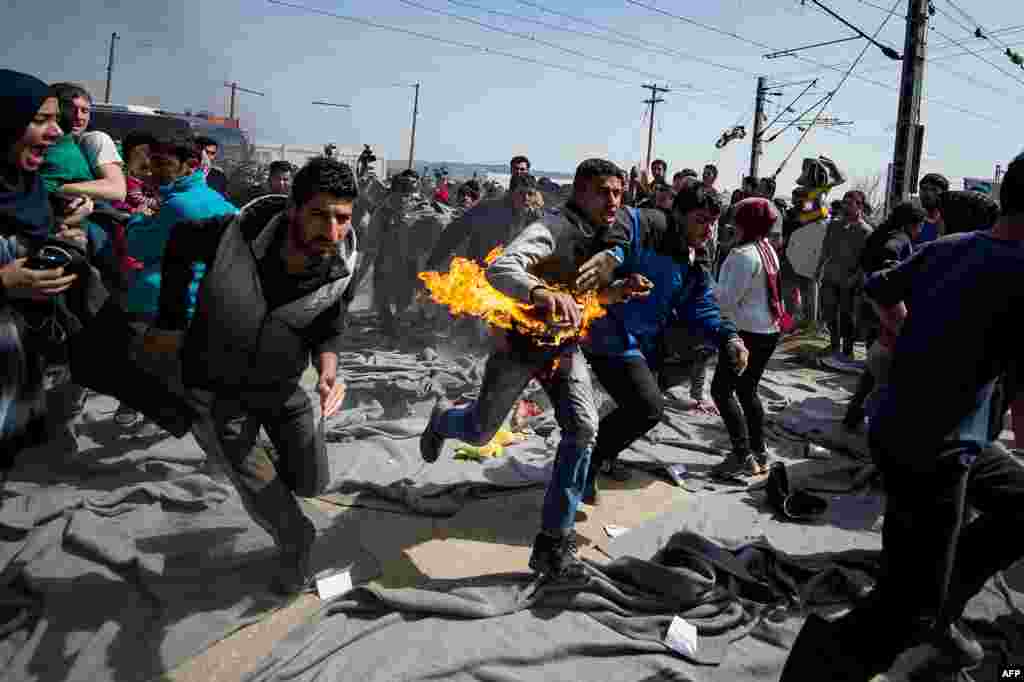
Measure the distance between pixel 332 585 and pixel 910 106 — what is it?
526 inches

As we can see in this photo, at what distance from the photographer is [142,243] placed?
404cm

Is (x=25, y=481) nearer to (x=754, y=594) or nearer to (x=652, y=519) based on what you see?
(x=652, y=519)

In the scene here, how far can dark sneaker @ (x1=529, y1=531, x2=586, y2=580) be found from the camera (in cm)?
345

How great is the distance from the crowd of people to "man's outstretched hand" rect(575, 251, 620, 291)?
0.01 meters

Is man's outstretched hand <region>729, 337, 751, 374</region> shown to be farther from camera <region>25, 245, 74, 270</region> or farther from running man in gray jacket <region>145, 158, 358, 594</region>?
camera <region>25, 245, 74, 270</region>

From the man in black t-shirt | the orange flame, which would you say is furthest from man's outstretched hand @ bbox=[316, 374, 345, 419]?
the man in black t-shirt

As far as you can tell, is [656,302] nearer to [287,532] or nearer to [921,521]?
[921,521]

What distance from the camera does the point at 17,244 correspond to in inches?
109

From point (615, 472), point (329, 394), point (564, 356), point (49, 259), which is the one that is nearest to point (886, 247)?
point (615, 472)

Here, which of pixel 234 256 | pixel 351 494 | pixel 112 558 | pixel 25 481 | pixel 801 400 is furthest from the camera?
pixel 801 400

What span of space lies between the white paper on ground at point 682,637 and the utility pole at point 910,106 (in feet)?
38.3

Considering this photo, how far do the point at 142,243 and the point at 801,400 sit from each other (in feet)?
21.0

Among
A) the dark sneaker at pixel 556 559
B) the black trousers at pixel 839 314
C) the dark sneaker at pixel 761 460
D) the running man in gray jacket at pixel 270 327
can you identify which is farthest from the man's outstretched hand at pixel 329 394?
the black trousers at pixel 839 314

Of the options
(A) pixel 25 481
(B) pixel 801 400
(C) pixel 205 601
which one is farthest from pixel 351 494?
(B) pixel 801 400
